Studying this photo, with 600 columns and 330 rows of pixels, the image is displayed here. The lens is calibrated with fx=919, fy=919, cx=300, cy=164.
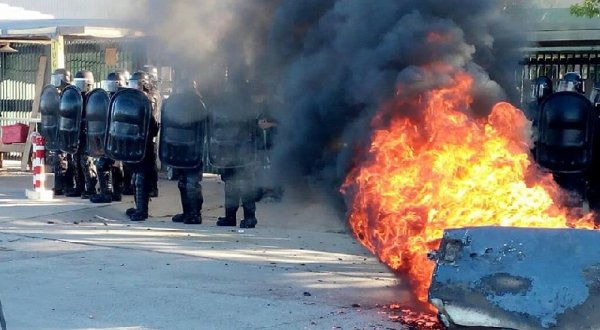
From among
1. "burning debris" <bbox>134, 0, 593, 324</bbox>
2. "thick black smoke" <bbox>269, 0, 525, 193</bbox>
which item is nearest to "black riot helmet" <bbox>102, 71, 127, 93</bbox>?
"burning debris" <bbox>134, 0, 593, 324</bbox>

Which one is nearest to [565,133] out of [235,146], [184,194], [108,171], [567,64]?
[235,146]

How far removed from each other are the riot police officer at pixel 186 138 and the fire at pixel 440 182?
375cm

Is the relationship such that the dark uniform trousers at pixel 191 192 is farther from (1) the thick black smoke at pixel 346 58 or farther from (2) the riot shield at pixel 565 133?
(2) the riot shield at pixel 565 133

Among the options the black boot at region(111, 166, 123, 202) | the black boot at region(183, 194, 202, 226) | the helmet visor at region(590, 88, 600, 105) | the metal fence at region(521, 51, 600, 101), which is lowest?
the black boot at region(183, 194, 202, 226)

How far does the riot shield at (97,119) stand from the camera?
12.0m

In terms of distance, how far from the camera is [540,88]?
39.6ft

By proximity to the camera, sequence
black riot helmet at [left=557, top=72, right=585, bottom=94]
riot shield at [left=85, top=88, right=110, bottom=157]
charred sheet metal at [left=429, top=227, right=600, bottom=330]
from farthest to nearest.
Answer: riot shield at [left=85, top=88, right=110, bottom=157] < black riot helmet at [left=557, top=72, right=585, bottom=94] < charred sheet metal at [left=429, top=227, right=600, bottom=330]

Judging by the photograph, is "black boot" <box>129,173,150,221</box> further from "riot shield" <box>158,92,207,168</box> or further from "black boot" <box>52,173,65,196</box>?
"black boot" <box>52,173,65,196</box>

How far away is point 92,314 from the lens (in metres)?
6.54

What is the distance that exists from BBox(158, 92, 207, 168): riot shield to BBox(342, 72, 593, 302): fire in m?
3.75

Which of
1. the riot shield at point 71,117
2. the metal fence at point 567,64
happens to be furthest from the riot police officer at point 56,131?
the metal fence at point 567,64

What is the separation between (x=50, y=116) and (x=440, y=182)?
792 centimetres

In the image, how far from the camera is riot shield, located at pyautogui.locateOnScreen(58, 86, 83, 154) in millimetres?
12516

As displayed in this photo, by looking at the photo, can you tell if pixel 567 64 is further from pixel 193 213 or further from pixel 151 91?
pixel 193 213
